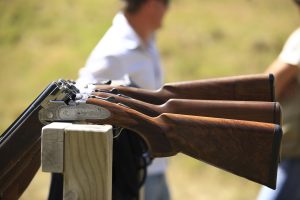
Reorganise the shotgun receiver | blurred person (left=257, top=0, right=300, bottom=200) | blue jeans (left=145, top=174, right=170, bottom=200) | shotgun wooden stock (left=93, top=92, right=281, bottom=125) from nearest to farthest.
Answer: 1. the shotgun receiver
2. shotgun wooden stock (left=93, top=92, right=281, bottom=125)
3. blurred person (left=257, top=0, right=300, bottom=200)
4. blue jeans (left=145, top=174, right=170, bottom=200)

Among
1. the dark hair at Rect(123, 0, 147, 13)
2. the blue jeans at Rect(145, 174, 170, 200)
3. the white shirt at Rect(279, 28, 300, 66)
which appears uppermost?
the dark hair at Rect(123, 0, 147, 13)

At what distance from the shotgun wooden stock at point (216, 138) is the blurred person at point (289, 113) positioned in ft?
4.62

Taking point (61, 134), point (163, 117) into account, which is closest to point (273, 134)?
point (163, 117)

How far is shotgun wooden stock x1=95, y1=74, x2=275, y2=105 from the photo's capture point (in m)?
2.13

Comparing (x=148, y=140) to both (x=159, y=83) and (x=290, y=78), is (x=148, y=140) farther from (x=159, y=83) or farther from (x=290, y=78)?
(x=159, y=83)

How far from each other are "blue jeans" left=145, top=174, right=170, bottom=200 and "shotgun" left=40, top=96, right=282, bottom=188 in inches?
63.8

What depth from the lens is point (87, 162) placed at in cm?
168

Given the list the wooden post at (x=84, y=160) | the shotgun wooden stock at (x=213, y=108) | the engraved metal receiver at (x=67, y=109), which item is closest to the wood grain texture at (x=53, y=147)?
the wooden post at (x=84, y=160)

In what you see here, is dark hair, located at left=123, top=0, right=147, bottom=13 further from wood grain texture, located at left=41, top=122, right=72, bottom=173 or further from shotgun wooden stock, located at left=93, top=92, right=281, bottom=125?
wood grain texture, located at left=41, top=122, right=72, bottom=173

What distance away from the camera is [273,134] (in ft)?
5.74

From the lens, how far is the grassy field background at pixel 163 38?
10891mm

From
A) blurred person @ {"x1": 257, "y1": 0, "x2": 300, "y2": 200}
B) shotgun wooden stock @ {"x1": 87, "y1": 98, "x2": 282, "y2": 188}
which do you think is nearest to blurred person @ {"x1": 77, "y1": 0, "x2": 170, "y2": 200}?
blurred person @ {"x1": 257, "y1": 0, "x2": 300, "y2": 200}

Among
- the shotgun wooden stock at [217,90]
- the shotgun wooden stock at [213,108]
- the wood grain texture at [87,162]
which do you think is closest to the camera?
the wood grain texture at [87,162]

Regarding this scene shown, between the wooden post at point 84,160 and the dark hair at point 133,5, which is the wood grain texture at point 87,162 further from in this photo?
the dark hair at point 133,5
